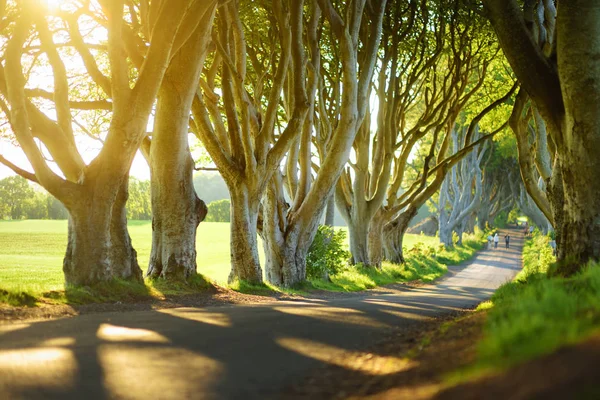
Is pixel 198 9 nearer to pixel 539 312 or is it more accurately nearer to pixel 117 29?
pixel 117 29

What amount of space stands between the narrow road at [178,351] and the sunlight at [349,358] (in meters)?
0.02

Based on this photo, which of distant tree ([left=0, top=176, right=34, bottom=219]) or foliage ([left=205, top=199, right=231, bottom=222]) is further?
foliage ([left=205, top=199, right=231, bottom=222])

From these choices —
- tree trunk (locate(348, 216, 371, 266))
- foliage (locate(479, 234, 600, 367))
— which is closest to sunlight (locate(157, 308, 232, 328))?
foliage (locate(479, 234, 600, 367))

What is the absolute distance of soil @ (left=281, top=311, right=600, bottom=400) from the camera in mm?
2717

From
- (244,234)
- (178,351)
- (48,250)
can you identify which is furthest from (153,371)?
(48,250)

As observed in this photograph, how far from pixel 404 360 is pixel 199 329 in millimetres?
2568

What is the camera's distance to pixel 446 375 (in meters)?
3.73

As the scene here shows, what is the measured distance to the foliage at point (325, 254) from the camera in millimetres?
20125

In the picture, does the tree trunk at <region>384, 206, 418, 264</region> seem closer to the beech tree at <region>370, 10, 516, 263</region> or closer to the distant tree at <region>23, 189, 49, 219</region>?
the beech tree at <region>370, 10, 516, 263</region>

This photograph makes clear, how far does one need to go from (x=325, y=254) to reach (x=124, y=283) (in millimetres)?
10441

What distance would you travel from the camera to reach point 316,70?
17.5m

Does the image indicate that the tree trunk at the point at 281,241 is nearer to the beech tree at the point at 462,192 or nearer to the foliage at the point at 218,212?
the beech tree at the point at 462,192

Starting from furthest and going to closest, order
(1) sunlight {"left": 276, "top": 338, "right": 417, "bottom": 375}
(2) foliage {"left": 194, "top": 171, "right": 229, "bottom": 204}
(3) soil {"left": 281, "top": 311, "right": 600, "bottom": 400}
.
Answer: (2) foliage {"left": 194, "top": 171, "right": 229, "bottom": 204} < (1) sunlight {"left": 276, "top": 338, "right": 417, "bottom": 375} < (3) soil {"left": 281, "top": 311, "right": 600, "bottom": 400}

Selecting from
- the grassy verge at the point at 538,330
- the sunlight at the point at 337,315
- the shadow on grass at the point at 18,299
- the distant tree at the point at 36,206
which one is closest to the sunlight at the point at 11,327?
the shadow on grass at the point at 18,299
